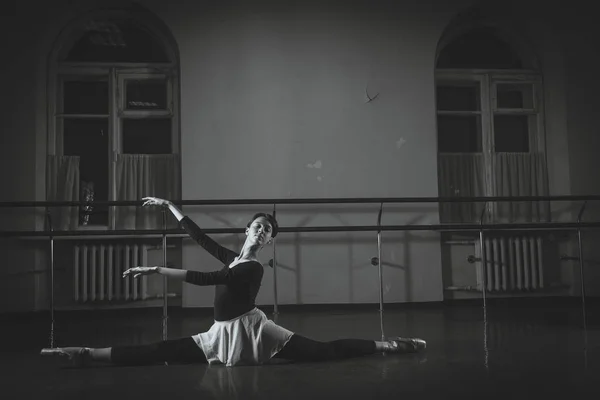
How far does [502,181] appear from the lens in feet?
17.1

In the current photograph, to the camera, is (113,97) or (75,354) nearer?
(75,354)

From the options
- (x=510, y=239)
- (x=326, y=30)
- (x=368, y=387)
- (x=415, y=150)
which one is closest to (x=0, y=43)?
(x=326, y=30)

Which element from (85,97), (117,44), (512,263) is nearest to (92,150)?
(85,97)

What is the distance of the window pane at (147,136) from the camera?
507 cm

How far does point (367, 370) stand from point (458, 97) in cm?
393

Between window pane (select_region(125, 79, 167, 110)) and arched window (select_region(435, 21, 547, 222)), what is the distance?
273 cm

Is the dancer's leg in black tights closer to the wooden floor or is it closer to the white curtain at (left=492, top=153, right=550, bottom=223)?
the wooden floor

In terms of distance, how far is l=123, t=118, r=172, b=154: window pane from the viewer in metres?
5.07

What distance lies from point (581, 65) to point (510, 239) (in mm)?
1935

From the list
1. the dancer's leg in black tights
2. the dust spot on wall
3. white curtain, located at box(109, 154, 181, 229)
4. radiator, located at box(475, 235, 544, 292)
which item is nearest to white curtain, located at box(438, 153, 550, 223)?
radiator, located at box(475, 235, 544, 292)

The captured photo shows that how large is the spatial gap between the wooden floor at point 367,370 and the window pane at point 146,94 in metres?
2.25

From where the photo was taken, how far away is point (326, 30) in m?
4.98

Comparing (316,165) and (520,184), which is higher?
(316,165)

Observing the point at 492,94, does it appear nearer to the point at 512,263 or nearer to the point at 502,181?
the point at 502,181
